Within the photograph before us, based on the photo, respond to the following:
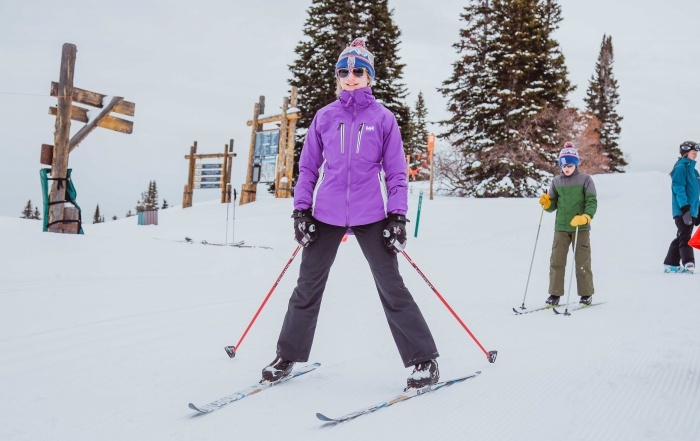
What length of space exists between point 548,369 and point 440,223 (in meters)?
11.6

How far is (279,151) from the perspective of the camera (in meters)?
19.9

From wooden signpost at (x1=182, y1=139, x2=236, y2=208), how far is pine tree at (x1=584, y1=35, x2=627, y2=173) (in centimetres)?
3254

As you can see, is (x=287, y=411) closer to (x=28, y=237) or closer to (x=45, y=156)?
(x=28, y=237)

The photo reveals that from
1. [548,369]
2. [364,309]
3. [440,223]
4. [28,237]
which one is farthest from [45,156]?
[440,223]

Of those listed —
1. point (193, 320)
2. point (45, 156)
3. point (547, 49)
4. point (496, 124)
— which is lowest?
point (193, 320)

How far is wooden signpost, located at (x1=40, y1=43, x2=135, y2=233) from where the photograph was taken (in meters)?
8.07

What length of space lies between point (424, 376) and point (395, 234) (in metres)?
0.79

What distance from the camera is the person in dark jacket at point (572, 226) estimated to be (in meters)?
5.86

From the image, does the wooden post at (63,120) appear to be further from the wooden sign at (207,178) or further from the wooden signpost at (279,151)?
the wooden sign at (207,178)

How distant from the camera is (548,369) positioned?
3.25m

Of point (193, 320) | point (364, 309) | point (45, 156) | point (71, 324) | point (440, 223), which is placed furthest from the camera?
point (440, 223)

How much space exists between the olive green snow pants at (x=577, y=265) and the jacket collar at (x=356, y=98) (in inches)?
147

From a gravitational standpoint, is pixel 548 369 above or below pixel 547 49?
below

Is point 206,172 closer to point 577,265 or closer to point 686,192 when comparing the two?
point 686,192
